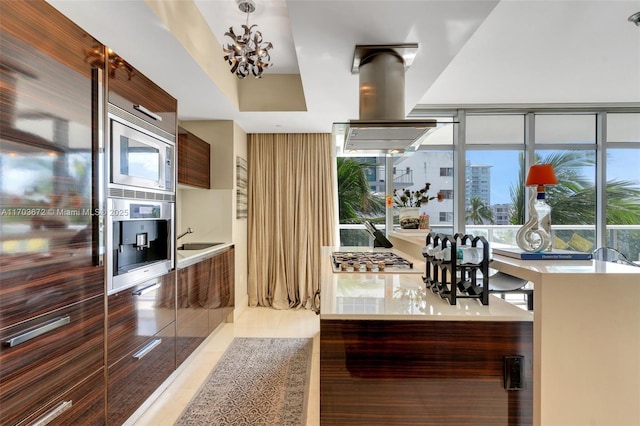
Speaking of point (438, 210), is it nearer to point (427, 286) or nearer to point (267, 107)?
point (267, 107)

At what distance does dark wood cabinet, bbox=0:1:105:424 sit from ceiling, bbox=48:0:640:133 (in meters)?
0.46

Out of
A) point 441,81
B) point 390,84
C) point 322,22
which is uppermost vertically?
point 441,81

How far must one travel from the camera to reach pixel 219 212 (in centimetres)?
355

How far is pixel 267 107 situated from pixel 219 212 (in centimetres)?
131

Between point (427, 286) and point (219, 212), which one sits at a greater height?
point (219, 212)

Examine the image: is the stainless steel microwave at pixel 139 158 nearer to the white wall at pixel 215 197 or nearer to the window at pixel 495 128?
the white wall at pixel 215 197

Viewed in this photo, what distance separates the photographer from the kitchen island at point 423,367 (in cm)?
111

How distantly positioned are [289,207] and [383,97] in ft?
8.21

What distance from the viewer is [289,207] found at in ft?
13.9

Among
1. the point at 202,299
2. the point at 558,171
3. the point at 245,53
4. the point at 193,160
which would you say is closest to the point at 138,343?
the point at 202,299

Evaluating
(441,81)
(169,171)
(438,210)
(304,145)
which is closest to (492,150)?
(438,210)

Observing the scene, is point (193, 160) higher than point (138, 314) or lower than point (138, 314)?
higher

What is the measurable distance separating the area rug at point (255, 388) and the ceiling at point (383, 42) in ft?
7.65

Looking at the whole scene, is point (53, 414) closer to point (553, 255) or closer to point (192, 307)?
point (192, 307)
